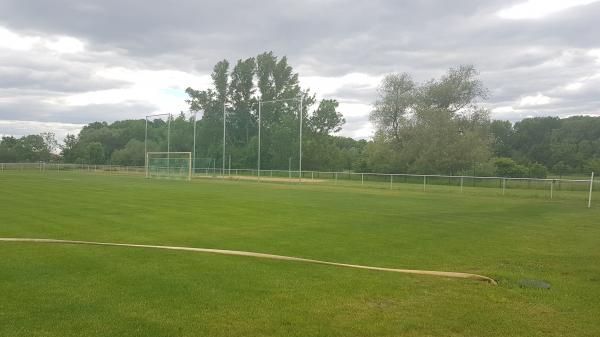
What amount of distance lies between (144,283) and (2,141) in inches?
4435

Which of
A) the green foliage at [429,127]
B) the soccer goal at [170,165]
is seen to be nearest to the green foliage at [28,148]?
the soccer goal at [170,165]

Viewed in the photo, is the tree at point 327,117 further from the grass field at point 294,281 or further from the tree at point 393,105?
the grass field at point 294,281

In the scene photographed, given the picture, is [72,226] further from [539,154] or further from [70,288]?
[539,154]

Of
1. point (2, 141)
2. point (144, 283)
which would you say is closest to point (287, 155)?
point (144, 283)

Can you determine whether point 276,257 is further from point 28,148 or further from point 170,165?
point 28,148

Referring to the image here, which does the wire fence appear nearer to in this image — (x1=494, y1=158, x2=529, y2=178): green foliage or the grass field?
(x1=494, y1=158, x2=529, y2=178): green foliage

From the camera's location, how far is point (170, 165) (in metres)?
Answer: 49.2

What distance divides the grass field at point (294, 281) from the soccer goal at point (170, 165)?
34.6 m

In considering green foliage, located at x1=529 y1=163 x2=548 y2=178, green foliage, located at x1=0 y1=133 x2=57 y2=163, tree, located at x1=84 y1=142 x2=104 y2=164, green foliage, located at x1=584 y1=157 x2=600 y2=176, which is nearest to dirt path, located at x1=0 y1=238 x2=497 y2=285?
green foliage, located at x1=529 y1=163 x2=548 y2=178

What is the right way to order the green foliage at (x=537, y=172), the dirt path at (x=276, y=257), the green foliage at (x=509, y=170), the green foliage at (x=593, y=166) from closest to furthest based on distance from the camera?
the dirt path at (x=276, y=257) < the green foliage at (x=509, y=170) < the green foliage at (x=537, y=172) < the green foliage at (x=593, y=166)

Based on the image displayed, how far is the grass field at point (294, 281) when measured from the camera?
505cm

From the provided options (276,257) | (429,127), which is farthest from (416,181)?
(276,257)

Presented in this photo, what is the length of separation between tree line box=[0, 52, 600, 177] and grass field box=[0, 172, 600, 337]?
3366 cm

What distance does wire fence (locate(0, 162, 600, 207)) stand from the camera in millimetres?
28906
